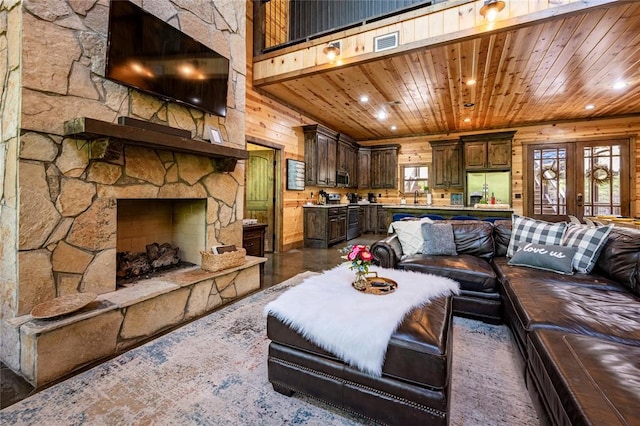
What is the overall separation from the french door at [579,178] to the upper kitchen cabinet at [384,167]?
126 inches

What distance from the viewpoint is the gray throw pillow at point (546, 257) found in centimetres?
239

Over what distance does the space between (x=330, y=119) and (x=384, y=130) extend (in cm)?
187

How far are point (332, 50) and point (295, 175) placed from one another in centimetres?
246

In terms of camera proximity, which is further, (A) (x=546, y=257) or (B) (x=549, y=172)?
(B) (x=549, y=172)

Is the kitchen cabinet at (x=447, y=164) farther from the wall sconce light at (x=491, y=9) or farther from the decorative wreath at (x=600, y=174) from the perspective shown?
the wall sconce light at (x=491, y=9)

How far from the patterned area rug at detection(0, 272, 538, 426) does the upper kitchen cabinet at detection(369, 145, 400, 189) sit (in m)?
6.55

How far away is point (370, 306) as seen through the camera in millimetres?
1547

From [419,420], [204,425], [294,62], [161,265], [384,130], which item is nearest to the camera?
[419,420]

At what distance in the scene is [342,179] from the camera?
744 centimetres

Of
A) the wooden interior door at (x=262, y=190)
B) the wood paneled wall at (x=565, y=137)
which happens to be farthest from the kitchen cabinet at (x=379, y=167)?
the wooden interior door at (x=262, y=190)

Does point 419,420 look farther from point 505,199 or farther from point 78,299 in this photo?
point 505,199

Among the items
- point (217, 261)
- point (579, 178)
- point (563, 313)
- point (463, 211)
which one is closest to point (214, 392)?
point (217, 261)

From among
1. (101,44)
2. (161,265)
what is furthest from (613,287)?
(101,44)

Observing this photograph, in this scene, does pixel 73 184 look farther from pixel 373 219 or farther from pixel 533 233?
pixel 373 219
